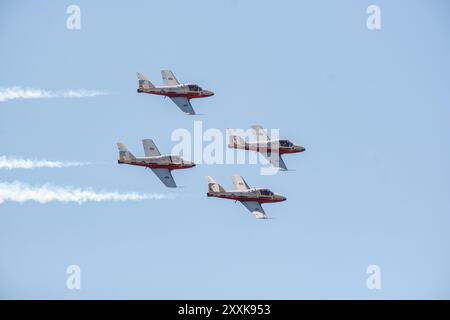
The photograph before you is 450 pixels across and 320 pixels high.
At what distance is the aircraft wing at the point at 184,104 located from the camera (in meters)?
143

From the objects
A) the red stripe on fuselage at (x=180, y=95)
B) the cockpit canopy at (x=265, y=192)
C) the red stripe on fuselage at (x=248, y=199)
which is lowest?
the red stripe on fuselage at (x=248, y=199)

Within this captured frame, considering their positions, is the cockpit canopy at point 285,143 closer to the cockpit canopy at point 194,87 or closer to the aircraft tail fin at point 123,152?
the cockpit canopy at point 194,87

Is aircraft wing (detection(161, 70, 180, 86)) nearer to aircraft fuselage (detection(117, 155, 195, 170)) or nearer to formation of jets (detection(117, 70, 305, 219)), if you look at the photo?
formation of jets (detection(117, 70, 305, 219))

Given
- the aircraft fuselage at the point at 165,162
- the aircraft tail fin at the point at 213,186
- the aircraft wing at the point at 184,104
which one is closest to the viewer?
the aircraft fuselage at the point at 165,162

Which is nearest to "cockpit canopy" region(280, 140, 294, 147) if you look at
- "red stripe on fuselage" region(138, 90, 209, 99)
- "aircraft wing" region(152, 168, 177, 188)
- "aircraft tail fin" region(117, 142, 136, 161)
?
"red stripe on fuselage" region(138, 90, 209, 99)

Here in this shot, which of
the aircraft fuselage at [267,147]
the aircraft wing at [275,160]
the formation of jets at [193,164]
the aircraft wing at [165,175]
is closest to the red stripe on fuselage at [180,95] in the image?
the formation of jets at [193,164]

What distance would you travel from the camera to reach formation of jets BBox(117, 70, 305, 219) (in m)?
138

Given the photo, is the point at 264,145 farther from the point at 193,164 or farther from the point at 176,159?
the point at 176,159

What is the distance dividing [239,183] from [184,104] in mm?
10378

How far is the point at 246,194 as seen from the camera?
139625mm

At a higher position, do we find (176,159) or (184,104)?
(184,104)

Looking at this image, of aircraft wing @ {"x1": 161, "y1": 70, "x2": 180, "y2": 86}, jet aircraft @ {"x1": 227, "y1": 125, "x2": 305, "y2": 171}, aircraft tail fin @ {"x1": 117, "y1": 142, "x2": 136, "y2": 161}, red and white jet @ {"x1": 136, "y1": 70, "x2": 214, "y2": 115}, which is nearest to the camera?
aircraft tail fin @ {"x1": 117, "y1": 142, "x2": 136, "y2": 161}

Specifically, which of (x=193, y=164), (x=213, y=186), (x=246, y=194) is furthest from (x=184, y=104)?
(x=246, y=194)
